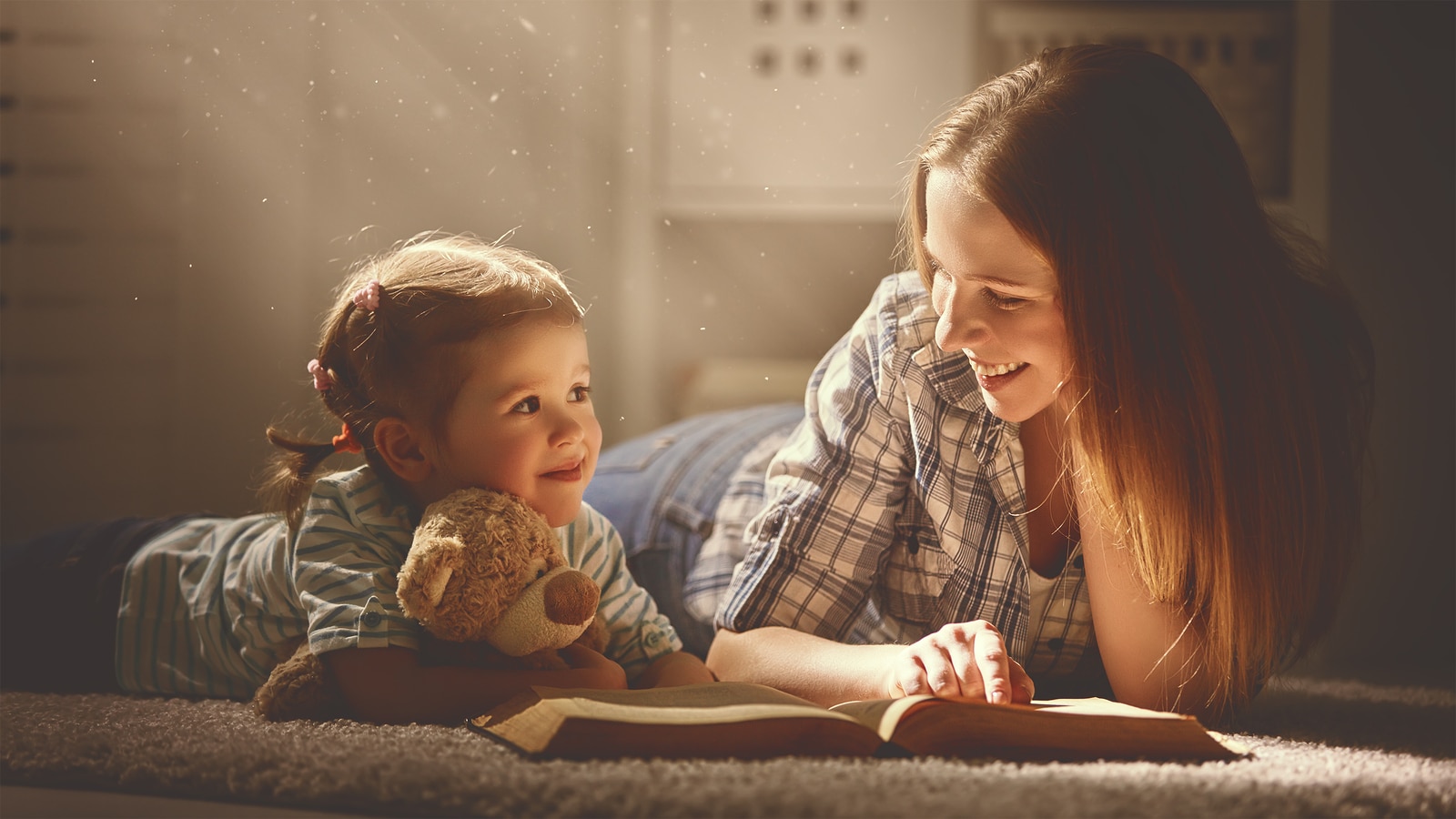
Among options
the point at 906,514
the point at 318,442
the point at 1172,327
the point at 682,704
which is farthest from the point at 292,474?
the point at 1172,327

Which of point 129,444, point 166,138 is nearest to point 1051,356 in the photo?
point 166,138

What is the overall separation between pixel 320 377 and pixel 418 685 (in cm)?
25

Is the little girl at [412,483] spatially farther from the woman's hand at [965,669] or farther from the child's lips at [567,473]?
the woman's hand at [965,669]

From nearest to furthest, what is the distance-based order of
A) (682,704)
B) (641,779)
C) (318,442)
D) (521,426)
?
(641,779)
(682,704)
(521,426)
(318,442)

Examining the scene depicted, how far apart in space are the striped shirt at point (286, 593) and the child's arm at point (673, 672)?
0.01 meters

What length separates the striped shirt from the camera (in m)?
0.75

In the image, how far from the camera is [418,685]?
2.39 feet

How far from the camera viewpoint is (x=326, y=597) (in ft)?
2.49

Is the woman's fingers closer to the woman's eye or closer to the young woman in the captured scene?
the young woman

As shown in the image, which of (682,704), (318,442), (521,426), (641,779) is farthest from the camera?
(318,442)

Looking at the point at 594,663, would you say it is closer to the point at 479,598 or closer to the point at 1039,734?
the point at 479,598

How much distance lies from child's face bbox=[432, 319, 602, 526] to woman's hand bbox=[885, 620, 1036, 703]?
0.26 m

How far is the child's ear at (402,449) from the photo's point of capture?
0.78 meters

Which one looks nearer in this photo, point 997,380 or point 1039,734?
point 1039,734
